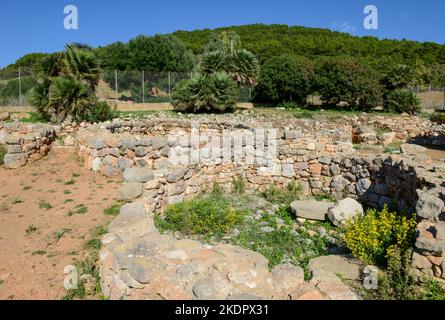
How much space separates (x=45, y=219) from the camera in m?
6.23

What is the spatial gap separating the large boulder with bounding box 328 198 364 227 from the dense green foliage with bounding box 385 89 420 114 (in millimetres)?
20988

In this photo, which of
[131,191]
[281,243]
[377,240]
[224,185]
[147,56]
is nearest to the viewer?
[377,240]

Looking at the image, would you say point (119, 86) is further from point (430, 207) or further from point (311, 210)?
point (430, 207)

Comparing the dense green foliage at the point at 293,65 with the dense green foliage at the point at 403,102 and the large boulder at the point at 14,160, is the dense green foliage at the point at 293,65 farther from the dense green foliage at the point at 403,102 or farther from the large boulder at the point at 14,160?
the large boulder at the point at 14,160

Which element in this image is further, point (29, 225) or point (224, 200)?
point (224, 200)

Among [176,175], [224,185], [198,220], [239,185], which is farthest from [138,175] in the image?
[239,185]

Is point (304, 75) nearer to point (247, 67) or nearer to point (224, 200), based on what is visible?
point (247, 67)

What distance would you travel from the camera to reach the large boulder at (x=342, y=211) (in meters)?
6.66

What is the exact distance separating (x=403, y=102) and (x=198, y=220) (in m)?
23.4

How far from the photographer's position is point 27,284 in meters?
4.42

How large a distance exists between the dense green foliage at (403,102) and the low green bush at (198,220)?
2250 centimetres
